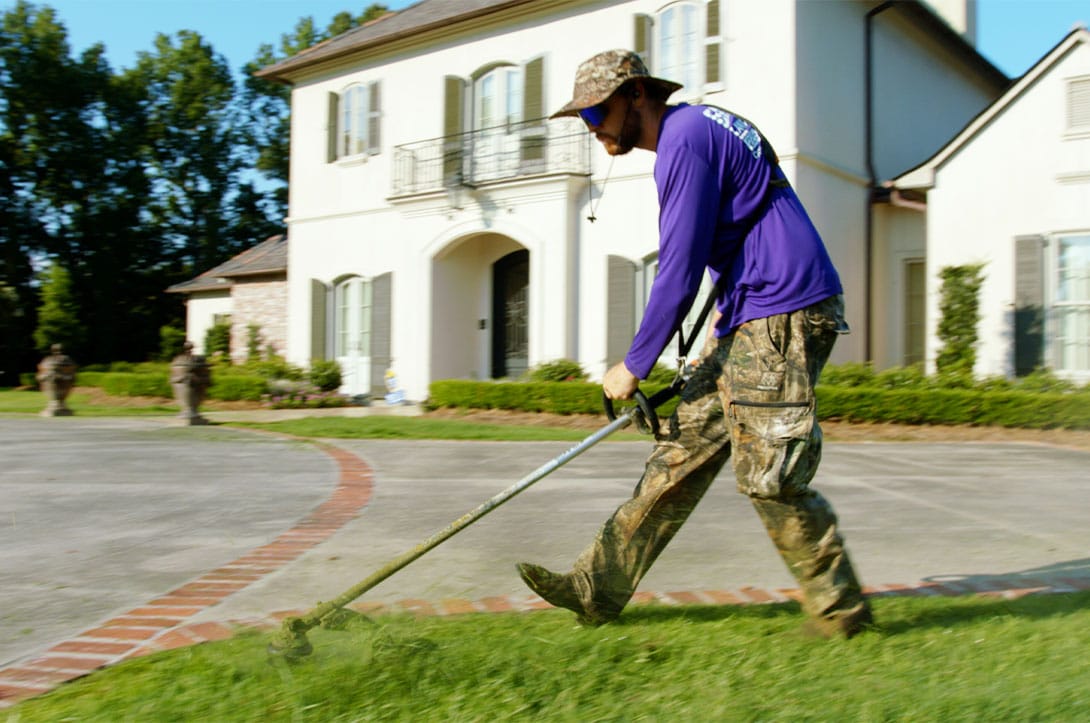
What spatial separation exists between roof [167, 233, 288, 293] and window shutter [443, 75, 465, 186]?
626 cm

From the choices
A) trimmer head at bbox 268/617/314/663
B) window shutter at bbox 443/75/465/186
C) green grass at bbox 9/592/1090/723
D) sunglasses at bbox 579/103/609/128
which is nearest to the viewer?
green grass at bbox 9/592/1090/723

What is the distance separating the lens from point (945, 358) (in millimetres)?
13531

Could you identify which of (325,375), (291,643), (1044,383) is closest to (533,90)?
(325,375)

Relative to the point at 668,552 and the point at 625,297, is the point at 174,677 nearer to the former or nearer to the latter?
the point at 668,552

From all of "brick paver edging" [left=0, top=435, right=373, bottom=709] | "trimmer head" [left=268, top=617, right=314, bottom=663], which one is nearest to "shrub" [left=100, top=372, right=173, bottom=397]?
"brick paver edging" [left=0, top=435, right=373, bottom=709]

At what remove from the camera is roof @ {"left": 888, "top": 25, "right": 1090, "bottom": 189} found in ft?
42.3

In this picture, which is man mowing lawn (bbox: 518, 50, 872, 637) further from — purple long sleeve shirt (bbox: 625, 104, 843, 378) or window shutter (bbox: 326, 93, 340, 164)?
window shutter (bbox: 326, 93, 340, 164)

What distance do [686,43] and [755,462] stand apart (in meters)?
13.1

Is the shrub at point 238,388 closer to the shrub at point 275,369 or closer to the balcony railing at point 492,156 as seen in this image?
the shrub at point 275,369

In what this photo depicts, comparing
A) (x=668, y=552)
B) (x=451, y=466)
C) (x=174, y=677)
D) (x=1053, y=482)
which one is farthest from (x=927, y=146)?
(x=174, y=677)

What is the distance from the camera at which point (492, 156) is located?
1716cm

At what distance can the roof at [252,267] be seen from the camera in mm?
22750

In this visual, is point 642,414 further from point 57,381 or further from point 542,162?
point 57,381

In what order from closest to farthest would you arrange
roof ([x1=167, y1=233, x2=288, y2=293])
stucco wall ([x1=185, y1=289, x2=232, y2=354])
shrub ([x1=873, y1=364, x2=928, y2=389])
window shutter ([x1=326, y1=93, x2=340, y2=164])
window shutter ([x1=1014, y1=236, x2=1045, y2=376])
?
shrub ([x1=873, y1=364, x2=928, y2=389]) → window shutter ([x1=1014, y1=236, x2=1045, y2=376]) → window shutter ([x1=326, y1=93, x2=340, y2=164]) → roof ([x1=167, y1=233, x2=288, y2=293]) → stucco wall ([x1=185, y1=289, x2=232, y2=354])
